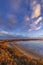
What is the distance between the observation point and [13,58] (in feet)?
5.42

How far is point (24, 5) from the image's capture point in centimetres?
168

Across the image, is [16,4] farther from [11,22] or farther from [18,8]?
[11,22]

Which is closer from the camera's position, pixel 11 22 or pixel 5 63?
pixel 5 63

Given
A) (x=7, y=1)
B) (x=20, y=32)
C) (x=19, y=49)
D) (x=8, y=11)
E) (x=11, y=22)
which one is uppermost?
(x=7, y=1)

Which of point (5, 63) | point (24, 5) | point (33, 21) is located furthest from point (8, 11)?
point (5, 63)

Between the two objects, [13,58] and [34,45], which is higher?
[34,45]

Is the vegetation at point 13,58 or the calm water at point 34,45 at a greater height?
the calm water at point 34,45

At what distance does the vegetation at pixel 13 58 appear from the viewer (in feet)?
5.24

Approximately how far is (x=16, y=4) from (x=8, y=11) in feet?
0.40

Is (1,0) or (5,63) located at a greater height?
(1,0)

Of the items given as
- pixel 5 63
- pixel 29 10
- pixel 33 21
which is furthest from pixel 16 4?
pixel 5 63

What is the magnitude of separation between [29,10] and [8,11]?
24 cm

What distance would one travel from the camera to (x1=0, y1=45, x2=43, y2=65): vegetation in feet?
5.24

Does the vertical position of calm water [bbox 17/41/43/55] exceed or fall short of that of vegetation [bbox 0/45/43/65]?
it exceeds it
